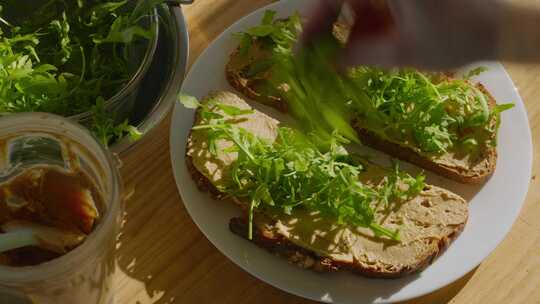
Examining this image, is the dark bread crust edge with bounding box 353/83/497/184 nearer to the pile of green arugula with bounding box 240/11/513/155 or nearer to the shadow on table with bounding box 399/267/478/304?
the pile of green arugula with bounding box 240/11/513/155

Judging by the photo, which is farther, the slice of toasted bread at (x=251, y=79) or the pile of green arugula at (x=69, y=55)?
the slice of toasted bread at (x=251, y=79)

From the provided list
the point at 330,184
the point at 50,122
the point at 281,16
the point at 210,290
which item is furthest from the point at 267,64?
the point at 50,122

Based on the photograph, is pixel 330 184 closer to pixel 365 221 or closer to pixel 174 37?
pixel 365 221

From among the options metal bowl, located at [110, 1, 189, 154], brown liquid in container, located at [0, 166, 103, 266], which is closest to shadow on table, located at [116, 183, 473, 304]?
metal bowl, located at [110, 1, 189, 154]

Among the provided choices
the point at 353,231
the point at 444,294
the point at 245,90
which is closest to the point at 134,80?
the point at 245,90

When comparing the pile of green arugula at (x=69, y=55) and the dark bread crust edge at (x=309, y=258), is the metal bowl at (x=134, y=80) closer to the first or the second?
the pile of green arugula at (x=69, y=55)

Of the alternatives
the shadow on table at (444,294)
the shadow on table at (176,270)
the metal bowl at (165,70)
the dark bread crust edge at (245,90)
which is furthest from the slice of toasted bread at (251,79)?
the shadow on table at (444,294)

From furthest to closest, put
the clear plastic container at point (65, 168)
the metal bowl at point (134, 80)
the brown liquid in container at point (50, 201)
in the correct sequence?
the metal bowl at point (134, 80) < the brown liquid in container at point (50, 201) < the clear plastic container at point (65, 168)
